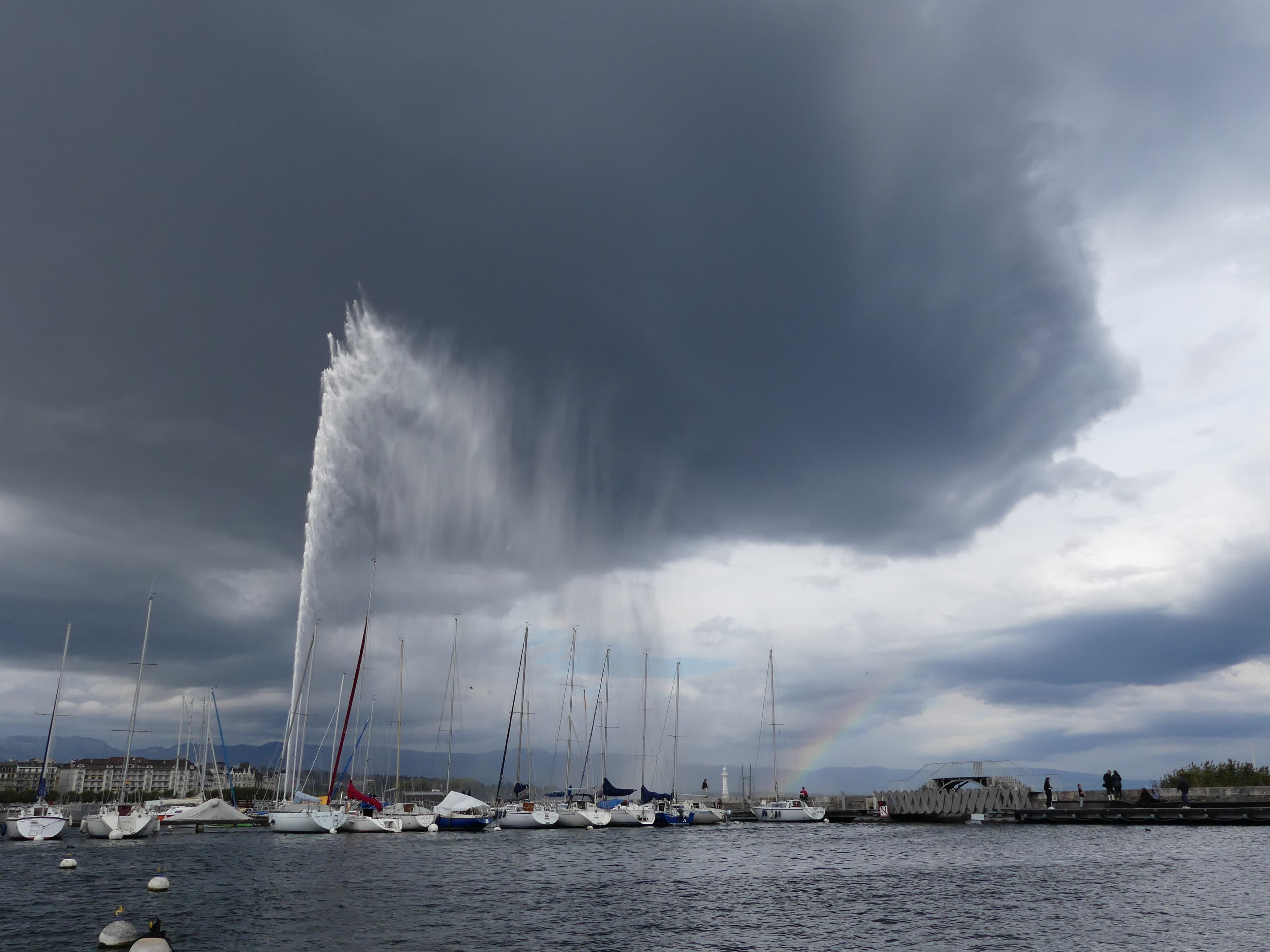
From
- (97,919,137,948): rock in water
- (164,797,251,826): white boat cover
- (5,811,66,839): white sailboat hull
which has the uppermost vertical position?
(97,919,137,948): rock in water

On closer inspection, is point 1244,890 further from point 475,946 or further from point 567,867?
point 567,867

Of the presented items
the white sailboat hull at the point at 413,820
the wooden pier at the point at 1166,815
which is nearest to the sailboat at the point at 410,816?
the white sailboat hull at the point at 413,820

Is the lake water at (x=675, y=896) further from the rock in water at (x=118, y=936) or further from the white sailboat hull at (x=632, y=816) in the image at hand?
the white sailboat hull at (x=632, y=816)

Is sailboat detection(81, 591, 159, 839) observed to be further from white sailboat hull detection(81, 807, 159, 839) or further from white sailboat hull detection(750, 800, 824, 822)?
white sailboat hull detection(750, 800, 824, 822)

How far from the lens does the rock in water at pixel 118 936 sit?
33.2m

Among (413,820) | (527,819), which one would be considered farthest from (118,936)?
(527,819)

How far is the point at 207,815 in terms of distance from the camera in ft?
445

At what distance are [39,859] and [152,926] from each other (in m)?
66.3

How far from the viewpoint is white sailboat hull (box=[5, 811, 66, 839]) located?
10238cm

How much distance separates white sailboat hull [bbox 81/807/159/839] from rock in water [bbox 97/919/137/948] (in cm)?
8430

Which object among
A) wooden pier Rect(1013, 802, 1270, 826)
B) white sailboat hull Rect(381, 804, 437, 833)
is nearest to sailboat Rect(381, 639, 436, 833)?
white sailboat hull Rect(381, 804, 437, 833)

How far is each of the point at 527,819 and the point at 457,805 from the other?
36.0ft

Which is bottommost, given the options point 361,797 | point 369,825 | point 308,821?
point 369,825

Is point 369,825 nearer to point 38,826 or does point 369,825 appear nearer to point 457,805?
point 457,805
